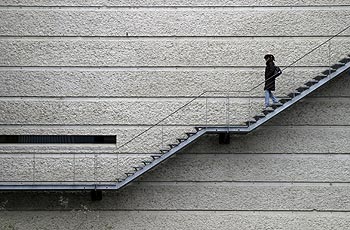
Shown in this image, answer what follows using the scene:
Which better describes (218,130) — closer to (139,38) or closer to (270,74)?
(270,74)

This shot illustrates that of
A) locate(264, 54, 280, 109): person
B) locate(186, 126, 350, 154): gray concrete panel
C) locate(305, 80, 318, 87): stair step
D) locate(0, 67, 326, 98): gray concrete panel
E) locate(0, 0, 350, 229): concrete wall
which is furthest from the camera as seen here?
locate(0, 67, 326, 98): gray concrete panel

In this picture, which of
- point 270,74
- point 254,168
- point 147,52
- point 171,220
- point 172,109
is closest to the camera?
point 270,74

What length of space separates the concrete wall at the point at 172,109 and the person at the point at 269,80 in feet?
1.84

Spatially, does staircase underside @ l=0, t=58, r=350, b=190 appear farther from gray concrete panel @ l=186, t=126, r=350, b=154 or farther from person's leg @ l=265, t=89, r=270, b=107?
gray concrete panel @ l=186, t=126, r=350, b=154

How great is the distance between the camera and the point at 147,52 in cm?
1667

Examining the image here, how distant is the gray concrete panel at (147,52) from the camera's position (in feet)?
54.5

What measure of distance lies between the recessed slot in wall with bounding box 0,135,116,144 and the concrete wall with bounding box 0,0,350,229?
165 millimetres

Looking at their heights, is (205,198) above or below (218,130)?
below

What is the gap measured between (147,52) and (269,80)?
3.73 metres

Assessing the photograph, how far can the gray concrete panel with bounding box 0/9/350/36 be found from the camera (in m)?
16.7

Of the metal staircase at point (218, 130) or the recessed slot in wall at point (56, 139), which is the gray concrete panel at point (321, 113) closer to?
the metal staircase at point (218, 130)

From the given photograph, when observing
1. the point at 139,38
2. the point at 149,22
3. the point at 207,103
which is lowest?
the point at 207,103

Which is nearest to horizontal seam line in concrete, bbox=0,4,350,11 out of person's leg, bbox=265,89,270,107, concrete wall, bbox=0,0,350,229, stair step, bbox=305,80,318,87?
concrete wall, bbox=0,0,350,229

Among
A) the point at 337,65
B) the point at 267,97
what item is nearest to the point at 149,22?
the point at 267,97
